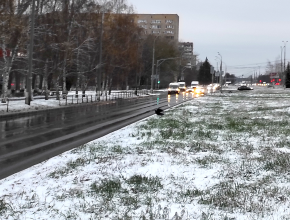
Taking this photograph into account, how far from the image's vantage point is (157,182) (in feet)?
23.3

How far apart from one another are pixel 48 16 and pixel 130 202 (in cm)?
3246

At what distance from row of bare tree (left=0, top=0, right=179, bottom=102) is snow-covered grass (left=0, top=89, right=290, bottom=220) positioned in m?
18.9

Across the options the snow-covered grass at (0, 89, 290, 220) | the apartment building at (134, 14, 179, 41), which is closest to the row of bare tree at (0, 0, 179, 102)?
the snow-covered grass at (0, 89, 290, 220)

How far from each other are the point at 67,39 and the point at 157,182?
31.4 meters

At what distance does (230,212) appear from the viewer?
5461 millimetres

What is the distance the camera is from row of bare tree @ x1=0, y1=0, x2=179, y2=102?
1128 inches

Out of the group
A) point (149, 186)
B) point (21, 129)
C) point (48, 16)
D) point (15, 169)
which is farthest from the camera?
point (48, 16)

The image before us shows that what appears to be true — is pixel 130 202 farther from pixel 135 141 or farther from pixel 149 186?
pixel 135 141

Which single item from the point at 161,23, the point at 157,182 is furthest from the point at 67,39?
the point at 161,23

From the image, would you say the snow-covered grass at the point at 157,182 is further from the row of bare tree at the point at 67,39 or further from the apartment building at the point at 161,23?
the apartment building at the point at 161,23

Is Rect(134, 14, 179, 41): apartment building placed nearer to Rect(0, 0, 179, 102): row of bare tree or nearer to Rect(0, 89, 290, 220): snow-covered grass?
Rect(0, 0, 179, 102): row of bare tree

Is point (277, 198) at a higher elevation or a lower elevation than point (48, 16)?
lower

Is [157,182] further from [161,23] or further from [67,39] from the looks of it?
[161,23]

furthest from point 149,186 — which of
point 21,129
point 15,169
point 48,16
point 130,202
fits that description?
point 48,16
